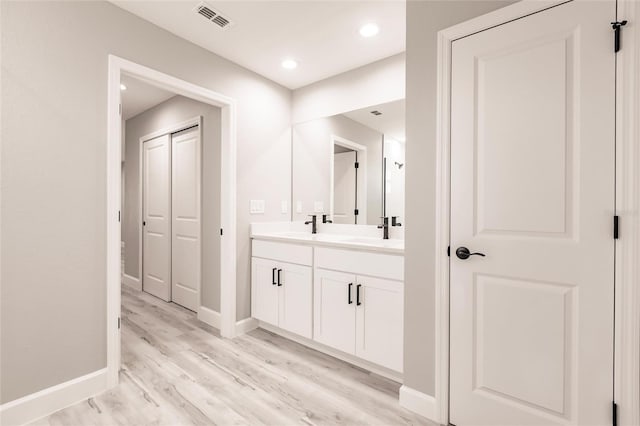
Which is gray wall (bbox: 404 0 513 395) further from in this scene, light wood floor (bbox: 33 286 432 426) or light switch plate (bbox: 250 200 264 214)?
light switch plate (bbox: 250 200 264 214)

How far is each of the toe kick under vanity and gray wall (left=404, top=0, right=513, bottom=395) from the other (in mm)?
175

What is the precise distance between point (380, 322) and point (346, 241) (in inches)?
28.4

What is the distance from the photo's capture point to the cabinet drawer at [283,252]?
251 centimetres

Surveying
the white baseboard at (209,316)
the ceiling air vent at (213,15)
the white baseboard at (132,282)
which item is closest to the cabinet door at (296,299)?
the white baseboard at (209,316)

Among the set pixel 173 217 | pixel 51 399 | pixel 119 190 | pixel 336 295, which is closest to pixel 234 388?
pixel 336 295

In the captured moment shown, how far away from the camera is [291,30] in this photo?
2.33m

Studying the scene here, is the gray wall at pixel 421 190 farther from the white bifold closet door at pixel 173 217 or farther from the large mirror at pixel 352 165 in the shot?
the white bifold closet door at pixel 173 217

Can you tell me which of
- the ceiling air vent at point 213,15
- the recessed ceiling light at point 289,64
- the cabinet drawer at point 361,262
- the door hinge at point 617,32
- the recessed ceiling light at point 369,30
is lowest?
the cabinet drawer at point 361,262

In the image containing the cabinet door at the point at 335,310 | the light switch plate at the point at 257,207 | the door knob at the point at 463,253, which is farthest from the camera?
the light switch plate at the point at 257,207

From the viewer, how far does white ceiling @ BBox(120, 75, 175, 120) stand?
348 cm

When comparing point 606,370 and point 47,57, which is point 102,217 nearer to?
point 47,57

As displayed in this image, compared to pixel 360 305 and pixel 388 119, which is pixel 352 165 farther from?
pixel 360 305

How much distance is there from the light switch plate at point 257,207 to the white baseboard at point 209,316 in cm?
109

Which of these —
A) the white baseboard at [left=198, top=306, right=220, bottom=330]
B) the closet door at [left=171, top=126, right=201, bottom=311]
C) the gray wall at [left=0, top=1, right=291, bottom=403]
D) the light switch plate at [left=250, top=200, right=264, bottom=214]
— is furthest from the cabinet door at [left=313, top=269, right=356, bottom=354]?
the closet door at [left=171, top=126, right=201, bottom=311]
